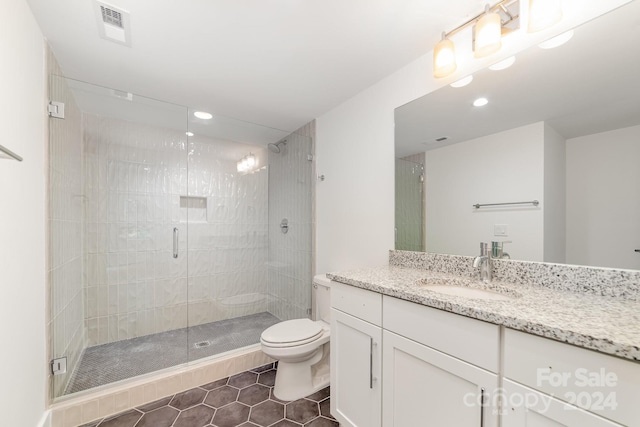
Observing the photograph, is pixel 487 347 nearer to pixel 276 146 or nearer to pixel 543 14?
pixel 543 14

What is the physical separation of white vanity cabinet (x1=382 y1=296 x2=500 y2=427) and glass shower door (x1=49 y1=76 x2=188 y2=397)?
1.75 m

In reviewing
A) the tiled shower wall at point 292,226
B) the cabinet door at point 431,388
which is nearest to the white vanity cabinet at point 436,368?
the cabinet door at point 431,388

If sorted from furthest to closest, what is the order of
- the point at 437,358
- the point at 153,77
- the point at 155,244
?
1. the point at 155,244
2. the point at 153,77
3. the point at 437,358

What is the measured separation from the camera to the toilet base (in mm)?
1765

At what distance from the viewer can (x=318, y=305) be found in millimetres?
2205

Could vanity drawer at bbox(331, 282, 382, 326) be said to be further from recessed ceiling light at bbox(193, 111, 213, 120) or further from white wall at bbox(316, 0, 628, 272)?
recessed ceiling light at bbox(193, 111, 213, 120)

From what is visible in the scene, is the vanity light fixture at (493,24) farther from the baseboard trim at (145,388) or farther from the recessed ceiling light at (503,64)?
the baseboard trim at (145,388)

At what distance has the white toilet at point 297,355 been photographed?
1724 mm

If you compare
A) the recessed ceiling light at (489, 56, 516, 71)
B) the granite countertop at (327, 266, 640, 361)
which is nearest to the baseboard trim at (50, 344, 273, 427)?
the granite countertop at (327, 266, 640, 361)

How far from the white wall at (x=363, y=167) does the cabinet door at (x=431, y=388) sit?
809mm

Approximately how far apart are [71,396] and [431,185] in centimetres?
260

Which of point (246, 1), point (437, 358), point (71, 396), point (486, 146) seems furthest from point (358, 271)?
point (71, 396)

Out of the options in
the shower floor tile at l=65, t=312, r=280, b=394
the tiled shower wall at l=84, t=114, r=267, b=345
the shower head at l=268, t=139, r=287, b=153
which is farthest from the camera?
the shower head at l=268, t=139, r=287, b=153

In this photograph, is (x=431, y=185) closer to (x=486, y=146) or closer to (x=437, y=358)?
(x=486, y=146)
